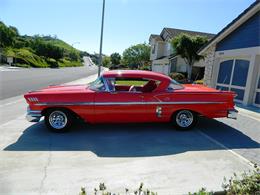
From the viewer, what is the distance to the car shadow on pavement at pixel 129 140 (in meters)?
4.73

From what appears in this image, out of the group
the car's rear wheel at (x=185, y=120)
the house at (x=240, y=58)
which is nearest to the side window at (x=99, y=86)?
the car's rear wheel at (x=185, y=120)

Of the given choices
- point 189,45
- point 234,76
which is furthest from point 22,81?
point 234,76

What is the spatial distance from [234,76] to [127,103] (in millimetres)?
7737

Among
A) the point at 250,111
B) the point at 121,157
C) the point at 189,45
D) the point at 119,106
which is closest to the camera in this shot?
the point at 121,157

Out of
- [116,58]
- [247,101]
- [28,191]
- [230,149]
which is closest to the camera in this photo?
[28,191]

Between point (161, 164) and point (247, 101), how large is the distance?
764 centimetres

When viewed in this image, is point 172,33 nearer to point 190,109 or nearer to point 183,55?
point 183,55

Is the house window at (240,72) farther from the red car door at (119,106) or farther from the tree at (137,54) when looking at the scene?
the tree at (137,54)

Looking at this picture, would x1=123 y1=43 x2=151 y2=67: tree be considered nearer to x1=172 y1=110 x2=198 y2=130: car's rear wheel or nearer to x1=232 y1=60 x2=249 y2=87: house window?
x1=232 y1=60 x2=249 y2=87: house window

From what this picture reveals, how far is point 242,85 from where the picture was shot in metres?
10.6

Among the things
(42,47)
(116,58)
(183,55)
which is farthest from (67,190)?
(116,58)

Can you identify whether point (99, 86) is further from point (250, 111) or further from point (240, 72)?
point (240, 72)

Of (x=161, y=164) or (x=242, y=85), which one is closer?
(x=161, y=164)

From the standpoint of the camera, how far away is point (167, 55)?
30.3 metres
